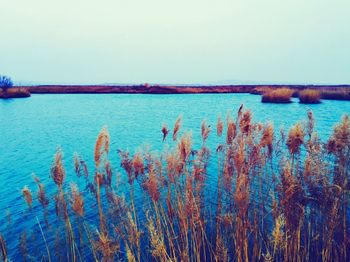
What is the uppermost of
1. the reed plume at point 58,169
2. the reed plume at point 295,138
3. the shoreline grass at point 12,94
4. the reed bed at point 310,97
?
the shoreline grass at point 12,94

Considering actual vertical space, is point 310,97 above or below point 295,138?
below

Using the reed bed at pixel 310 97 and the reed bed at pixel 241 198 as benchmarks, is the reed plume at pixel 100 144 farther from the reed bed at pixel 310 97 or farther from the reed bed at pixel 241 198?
the reed bed at pixel 310 97

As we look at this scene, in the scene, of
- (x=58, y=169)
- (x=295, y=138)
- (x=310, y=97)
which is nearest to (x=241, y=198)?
(x=295, y=138)

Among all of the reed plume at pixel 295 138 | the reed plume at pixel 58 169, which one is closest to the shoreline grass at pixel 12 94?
the reed plume at pixel 58 169

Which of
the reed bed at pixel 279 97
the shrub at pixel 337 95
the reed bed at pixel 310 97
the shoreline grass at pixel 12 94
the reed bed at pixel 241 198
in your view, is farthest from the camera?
the shoreline grass at pixel 12 94

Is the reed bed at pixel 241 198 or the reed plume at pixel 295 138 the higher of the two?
the reed plume at pixel 295 138

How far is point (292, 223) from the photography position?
140 inches

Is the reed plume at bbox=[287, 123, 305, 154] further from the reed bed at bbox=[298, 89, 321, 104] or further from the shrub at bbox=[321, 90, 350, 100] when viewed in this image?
the shrub at bbox=[321, 90, 350, 100]

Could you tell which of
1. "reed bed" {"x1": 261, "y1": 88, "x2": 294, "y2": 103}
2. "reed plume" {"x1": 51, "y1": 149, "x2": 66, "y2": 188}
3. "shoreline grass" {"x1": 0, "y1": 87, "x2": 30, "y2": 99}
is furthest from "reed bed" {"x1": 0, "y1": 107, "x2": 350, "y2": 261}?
"shoreline grass" {"x1": 0, "y1": 87, "x2": 30, "y2": 99}

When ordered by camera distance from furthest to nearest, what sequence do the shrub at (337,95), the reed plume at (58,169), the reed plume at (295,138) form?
1. the shrub at (337,95)
2. the reed plume at (295,138)
3. the reed plume at (58,169)

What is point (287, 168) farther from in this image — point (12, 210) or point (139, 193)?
point (12, 210)

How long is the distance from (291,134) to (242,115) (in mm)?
904

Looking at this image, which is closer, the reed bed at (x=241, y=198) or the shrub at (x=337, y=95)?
the reed bed at (x=241, y=198)

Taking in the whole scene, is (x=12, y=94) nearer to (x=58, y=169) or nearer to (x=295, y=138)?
(x=58, y=169)
